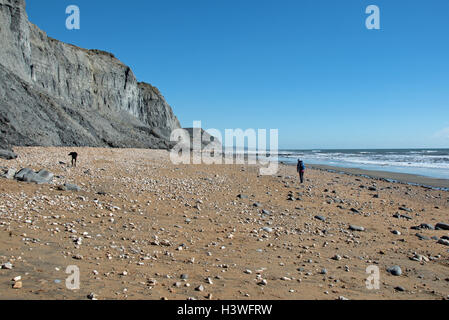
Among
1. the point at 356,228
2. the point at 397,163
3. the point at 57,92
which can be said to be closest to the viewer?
the point at 356,228

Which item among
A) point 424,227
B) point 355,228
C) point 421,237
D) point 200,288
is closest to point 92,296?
point 200,288

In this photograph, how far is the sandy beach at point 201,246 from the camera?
5113 millimetres

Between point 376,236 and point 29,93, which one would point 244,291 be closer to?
point 376,236

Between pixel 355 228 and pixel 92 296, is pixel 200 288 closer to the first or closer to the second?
pixel 92 296

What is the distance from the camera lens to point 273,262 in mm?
6641

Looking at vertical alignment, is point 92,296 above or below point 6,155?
below

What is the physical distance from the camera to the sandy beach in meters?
5.11

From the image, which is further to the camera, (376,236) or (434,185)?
(434,185)

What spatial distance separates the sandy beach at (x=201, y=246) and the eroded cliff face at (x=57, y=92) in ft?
69.4

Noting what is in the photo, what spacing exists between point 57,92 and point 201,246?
51.8 metres

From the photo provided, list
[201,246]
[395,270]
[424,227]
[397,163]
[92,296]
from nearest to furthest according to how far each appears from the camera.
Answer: [92,296] → [395,270] → [201,246] → [424,227] → [397,163]

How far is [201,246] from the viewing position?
7340 millimetres
